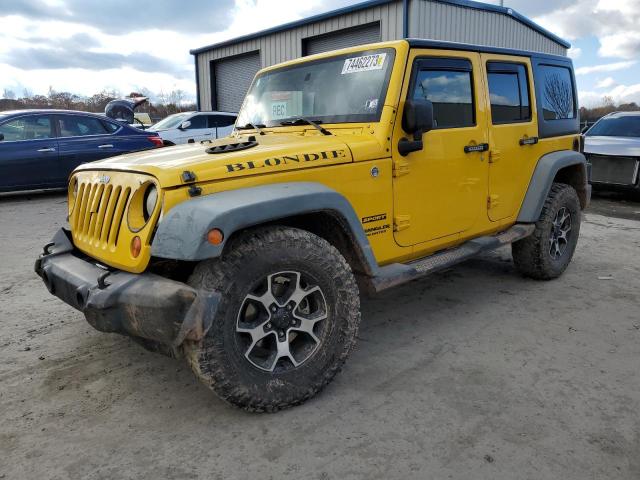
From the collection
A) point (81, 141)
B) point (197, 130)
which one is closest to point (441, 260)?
point (81, 141)

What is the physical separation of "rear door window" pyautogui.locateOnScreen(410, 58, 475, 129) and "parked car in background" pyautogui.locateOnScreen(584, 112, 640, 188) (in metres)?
6.33

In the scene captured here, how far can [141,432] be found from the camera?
250 cm

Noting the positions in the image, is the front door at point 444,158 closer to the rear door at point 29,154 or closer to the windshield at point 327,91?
the windshield at point 327,91

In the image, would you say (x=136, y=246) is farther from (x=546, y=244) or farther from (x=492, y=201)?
(x=546, y=244)

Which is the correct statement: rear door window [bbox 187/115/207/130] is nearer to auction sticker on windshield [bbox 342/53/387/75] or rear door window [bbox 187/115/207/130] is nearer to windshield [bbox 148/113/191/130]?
windshield [bbox 148/113/191/130]

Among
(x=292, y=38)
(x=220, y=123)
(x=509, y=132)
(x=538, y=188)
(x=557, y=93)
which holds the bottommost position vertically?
(x=538, y=188)

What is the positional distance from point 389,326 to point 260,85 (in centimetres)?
214

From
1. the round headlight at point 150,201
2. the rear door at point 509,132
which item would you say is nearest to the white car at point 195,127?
the rear door at point 509,132

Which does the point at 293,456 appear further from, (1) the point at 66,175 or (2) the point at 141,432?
(1) the point at 66,175

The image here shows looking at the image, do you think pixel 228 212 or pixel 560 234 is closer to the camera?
pixel 228 212

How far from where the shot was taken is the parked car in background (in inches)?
354

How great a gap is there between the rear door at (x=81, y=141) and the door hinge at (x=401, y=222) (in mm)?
7385

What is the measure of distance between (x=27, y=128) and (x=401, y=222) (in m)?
7.84

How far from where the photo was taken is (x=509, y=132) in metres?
4.09
